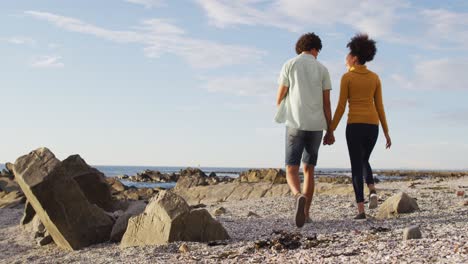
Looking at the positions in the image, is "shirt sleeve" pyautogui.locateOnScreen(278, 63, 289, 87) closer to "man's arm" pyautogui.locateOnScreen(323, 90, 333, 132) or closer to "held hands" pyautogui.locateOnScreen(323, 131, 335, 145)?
"man's arm" pyautogui.locateOnScreen(323, 90, 333, 132)

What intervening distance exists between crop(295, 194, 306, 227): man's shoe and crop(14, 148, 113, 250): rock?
3558 millimetres

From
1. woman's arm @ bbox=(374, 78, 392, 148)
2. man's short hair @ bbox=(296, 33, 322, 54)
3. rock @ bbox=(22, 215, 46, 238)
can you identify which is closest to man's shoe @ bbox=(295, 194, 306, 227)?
woman's arm @ bbox=(374, 78, 392, 148)

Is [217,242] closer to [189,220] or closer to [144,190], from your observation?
[189,220]

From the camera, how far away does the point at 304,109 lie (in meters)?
7.55

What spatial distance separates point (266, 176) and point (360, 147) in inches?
503

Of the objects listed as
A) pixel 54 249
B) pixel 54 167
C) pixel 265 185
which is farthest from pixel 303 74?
pixel 265 185

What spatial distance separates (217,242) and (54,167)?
3.39 meters

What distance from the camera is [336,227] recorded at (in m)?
7.64

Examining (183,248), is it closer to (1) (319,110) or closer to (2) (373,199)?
(1) (319,110)

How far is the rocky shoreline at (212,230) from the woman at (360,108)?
91 centimetres

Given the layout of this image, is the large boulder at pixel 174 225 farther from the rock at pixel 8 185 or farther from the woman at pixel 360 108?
the rock at pixel 8 185

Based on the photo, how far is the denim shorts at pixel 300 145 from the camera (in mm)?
7574

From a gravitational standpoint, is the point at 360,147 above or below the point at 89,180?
above

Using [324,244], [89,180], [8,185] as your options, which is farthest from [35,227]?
[8,185]
